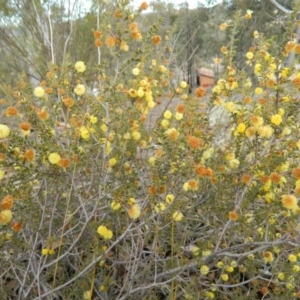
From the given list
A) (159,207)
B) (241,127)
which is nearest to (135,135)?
(159,207)

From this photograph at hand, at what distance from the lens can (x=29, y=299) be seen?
1852 millimetres

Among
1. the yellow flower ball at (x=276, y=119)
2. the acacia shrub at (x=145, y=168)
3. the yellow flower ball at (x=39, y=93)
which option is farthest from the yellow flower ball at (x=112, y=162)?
the yellow flower ball at (x=276, y=119)

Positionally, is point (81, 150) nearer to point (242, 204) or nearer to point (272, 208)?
point (242, 204)

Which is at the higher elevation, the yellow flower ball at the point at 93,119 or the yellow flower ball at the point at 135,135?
the yellow flower ball at the point at 93,119

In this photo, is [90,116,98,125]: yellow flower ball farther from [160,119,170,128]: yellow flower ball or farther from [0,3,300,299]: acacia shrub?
[160,119,170,128]: yellow flower ball

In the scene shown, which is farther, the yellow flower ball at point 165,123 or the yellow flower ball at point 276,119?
the yellow flower ball at point 165,123

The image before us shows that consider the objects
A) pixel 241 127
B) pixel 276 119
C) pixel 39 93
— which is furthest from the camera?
pixel 39 93

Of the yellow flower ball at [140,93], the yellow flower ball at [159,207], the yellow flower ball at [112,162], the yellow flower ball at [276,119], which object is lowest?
the yellow flower ball at [159,207]

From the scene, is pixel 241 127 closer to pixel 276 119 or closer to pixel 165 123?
pixel 276 119

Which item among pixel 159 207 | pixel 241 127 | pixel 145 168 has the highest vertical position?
pixel 241 127

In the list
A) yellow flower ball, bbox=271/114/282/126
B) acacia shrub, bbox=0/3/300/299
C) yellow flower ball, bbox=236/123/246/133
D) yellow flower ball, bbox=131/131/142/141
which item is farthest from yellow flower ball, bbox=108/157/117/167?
yellow flower ball, bbox=271/114/282/126

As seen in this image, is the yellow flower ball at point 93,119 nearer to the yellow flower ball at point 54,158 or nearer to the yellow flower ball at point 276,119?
the yellow flower ball at point 54,158

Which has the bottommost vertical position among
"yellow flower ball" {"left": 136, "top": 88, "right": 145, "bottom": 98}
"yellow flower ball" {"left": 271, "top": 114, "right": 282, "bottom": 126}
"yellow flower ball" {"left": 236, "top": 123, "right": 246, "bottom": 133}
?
"yellow flower ball" {"left": 236, "top": 123, "right": 246, "bottom": 133}

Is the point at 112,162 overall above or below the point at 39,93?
below
